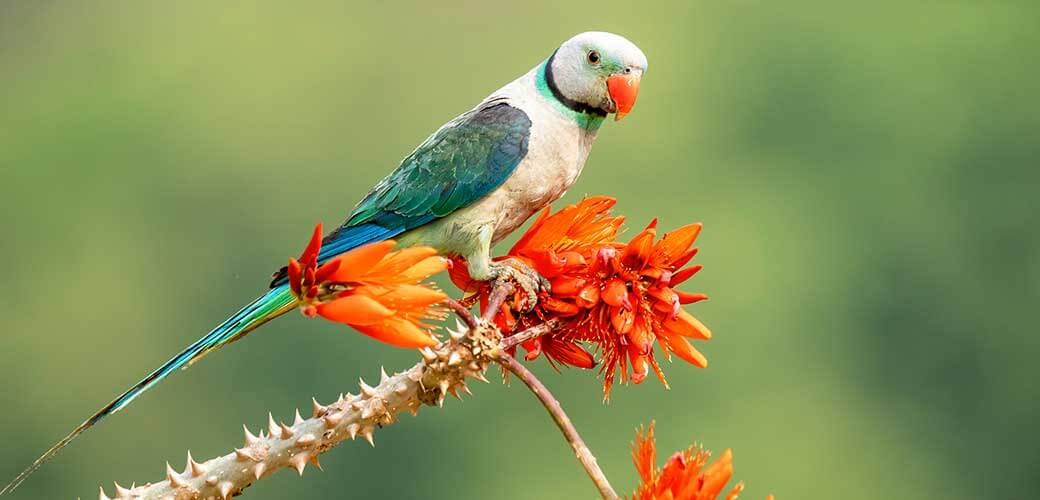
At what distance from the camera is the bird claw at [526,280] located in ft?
8.41

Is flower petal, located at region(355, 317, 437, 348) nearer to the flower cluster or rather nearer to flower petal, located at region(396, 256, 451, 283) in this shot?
flower petal, located at region(396, 256, 451, 283)

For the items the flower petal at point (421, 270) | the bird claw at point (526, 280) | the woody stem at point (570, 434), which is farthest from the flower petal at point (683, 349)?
the flower petal at point (421, 270)

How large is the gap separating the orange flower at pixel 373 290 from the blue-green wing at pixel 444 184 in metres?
1.34

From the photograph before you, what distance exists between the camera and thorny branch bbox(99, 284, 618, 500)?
2.13 meters

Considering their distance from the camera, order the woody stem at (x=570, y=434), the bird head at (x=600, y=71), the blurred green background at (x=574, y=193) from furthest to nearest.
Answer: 1. the blurred green background at (x=574, y=193)
2. the bird head at (x=600, y=71)
3. the woody stem at (x=570, y=434)

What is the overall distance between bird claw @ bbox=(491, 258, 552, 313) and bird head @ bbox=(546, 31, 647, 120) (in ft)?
3.40

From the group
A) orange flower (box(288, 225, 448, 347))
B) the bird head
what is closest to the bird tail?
orange flower (box(288, 225, 448, 347))

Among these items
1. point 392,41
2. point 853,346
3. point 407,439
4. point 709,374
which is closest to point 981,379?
point 853,346

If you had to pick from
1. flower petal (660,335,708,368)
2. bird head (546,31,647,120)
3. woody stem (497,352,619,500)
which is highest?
bird head (546,31,647,120)

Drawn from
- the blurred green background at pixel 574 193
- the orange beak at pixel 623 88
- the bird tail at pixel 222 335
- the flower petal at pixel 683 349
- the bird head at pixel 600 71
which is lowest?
the flower petal at pixel 683 349

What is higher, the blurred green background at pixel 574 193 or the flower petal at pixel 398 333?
the blurred green background at pixel 574 193

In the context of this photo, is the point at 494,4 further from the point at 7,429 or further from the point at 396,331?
the point at 396,331

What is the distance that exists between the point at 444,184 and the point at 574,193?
42.9 ft

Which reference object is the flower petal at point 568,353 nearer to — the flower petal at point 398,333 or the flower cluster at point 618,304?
the flower cluster at point 618,304
